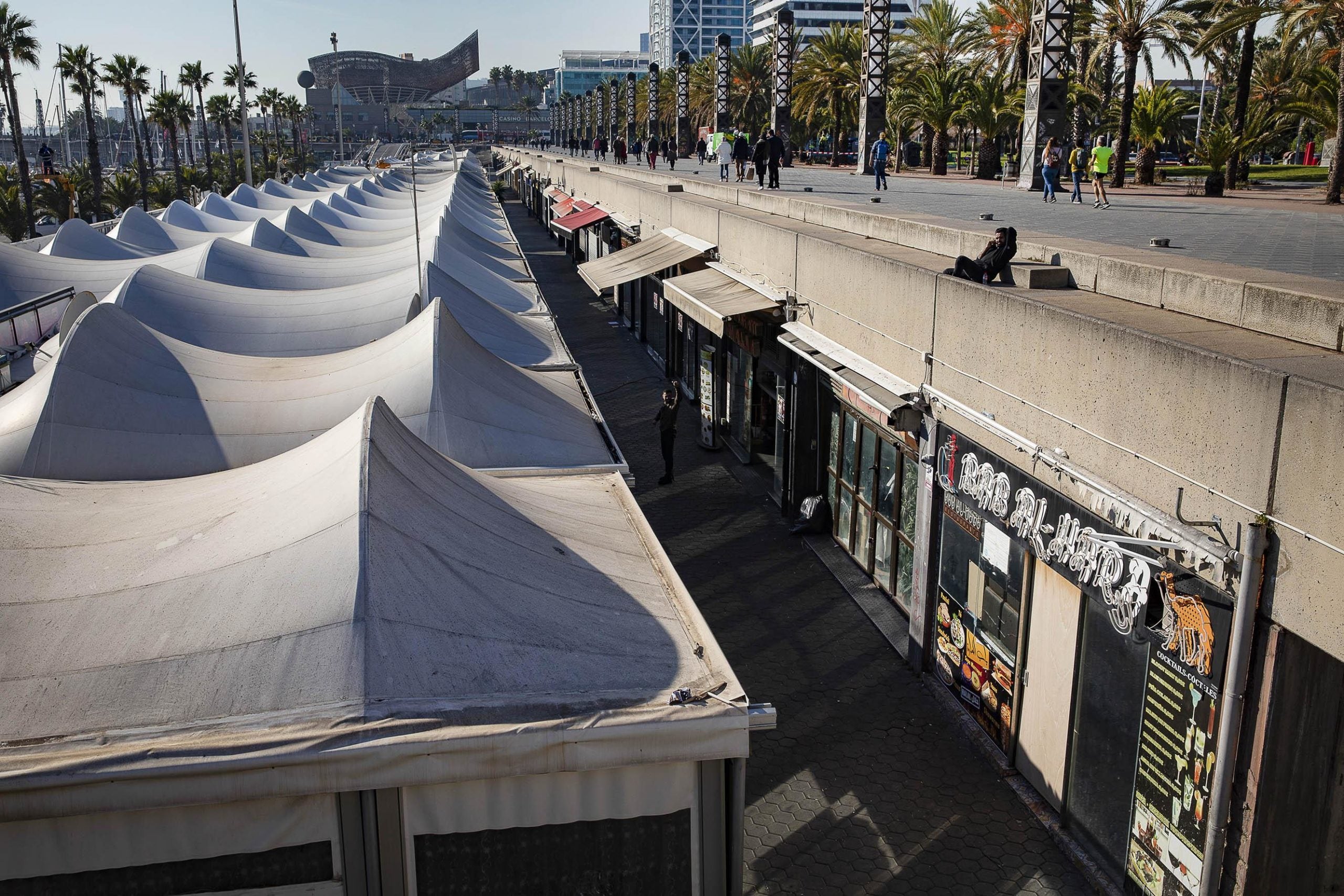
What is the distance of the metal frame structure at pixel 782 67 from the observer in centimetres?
3077

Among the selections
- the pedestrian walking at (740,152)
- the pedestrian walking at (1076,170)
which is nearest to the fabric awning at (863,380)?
the pedestrian walking at (1076,170)

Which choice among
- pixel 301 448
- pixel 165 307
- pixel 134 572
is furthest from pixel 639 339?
pixel 134 572

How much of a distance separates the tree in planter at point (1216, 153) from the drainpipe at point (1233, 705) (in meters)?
18.6

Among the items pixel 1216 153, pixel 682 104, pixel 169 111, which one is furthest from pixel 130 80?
pixel 1216 153

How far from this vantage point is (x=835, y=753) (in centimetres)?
874

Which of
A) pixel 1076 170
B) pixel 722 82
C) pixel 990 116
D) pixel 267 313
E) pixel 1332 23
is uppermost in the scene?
pixel 722 82

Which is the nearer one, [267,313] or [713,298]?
[713,298]

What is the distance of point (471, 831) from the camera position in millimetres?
4820

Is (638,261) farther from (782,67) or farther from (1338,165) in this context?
(782,67)

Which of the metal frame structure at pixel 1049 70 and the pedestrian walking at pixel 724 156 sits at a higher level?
the metal frame structure at pixel 1049 70

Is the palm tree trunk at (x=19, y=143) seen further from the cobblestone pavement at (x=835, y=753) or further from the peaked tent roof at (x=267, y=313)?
the cobblestone pavement at (x=835, y=753)

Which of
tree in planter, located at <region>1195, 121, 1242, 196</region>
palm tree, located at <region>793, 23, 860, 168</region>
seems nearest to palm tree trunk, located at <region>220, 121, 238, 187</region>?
palm tree, located at <region>793, 23, 860, 168</region>

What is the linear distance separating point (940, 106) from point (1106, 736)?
32037 mm

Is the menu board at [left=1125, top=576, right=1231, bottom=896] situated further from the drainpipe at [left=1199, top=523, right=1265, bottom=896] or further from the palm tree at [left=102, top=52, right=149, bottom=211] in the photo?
the palm tree at [left=102, top=52, right=149, bottom=211]
